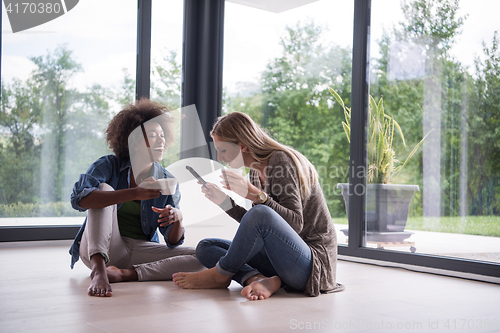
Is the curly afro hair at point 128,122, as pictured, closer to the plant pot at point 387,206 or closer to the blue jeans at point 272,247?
the blue jeans at point 272,247

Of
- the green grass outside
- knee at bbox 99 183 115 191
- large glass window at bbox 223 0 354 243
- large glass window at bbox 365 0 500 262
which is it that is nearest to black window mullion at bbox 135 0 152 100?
large glass window at bbox 223 0 354 243

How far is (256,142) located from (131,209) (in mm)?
787

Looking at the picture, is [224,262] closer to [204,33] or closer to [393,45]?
[393,45]

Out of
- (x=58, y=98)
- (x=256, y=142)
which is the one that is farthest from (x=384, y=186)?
(x=58, y=98)

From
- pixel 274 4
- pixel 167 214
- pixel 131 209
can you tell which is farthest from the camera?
pixel 274 4

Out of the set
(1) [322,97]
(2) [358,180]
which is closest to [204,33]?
(1) [322,97]

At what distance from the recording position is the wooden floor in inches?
56.7

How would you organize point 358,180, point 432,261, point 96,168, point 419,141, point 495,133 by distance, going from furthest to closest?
1. point 358,180
2. point 419,141
3. point 432,261
4. point 495,133
5. point 96,168

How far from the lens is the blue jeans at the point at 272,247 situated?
1.72 metres

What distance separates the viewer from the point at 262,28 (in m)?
3.97

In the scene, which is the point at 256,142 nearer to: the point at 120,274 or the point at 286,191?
the point at 286,191

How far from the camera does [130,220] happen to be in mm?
2293

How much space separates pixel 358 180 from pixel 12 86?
8.33ft

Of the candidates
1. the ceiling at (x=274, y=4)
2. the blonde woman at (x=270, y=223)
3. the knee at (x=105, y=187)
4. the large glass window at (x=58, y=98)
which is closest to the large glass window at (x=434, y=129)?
the ceiling at (x=274, y=4)
